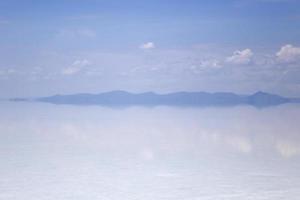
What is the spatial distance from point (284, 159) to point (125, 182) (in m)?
3.03

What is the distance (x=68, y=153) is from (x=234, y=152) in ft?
9.44

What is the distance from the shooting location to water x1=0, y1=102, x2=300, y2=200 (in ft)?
22.0

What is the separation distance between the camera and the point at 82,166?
8.36 meters

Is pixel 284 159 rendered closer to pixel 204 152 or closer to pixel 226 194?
pixel 204 152

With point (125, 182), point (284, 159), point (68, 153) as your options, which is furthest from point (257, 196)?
point (68, 153)

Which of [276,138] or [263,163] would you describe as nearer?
[263,163]

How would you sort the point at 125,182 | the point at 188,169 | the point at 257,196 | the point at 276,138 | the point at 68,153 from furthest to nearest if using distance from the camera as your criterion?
the point at 276,138, the point at 68,153, the point at 188,169, the point at 125,182, the point at 257,196

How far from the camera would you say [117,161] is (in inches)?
346

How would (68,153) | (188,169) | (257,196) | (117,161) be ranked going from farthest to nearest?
(68,153)
(117,161)
(188,169)
(257,196)

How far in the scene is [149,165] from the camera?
8.57 m

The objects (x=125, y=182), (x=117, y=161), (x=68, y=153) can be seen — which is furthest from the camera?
(x=68, y=153)

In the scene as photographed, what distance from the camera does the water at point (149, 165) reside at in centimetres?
670

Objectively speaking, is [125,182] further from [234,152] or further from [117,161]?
[234,152]

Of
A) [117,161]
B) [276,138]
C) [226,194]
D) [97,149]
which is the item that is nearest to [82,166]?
[117,161]
